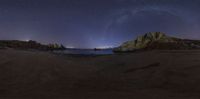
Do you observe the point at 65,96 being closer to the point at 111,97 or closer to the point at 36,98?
the point at 36,98

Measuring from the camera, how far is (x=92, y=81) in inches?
271

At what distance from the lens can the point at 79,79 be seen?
718 centimetres

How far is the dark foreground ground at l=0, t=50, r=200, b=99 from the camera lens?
16.7 ft

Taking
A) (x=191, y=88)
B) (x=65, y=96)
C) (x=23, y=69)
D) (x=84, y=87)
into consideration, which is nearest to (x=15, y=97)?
(x=65, y=96)

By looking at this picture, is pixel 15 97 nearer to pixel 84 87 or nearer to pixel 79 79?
pixel 84 87

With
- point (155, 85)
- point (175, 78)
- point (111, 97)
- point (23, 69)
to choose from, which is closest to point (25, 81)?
point (23, 69)

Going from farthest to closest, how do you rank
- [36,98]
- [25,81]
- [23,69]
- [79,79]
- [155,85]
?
[23,69], [79,79], [25,81], [155,85], [36,98]

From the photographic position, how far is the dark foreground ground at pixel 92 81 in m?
5.08

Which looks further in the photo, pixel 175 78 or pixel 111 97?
pixel 175 78

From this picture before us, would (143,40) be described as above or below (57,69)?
Answer: above

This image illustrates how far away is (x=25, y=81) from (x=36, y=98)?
218 centimetres

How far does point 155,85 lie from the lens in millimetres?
6188

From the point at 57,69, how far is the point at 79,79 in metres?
1.52

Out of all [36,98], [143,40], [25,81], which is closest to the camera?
[36,98]
